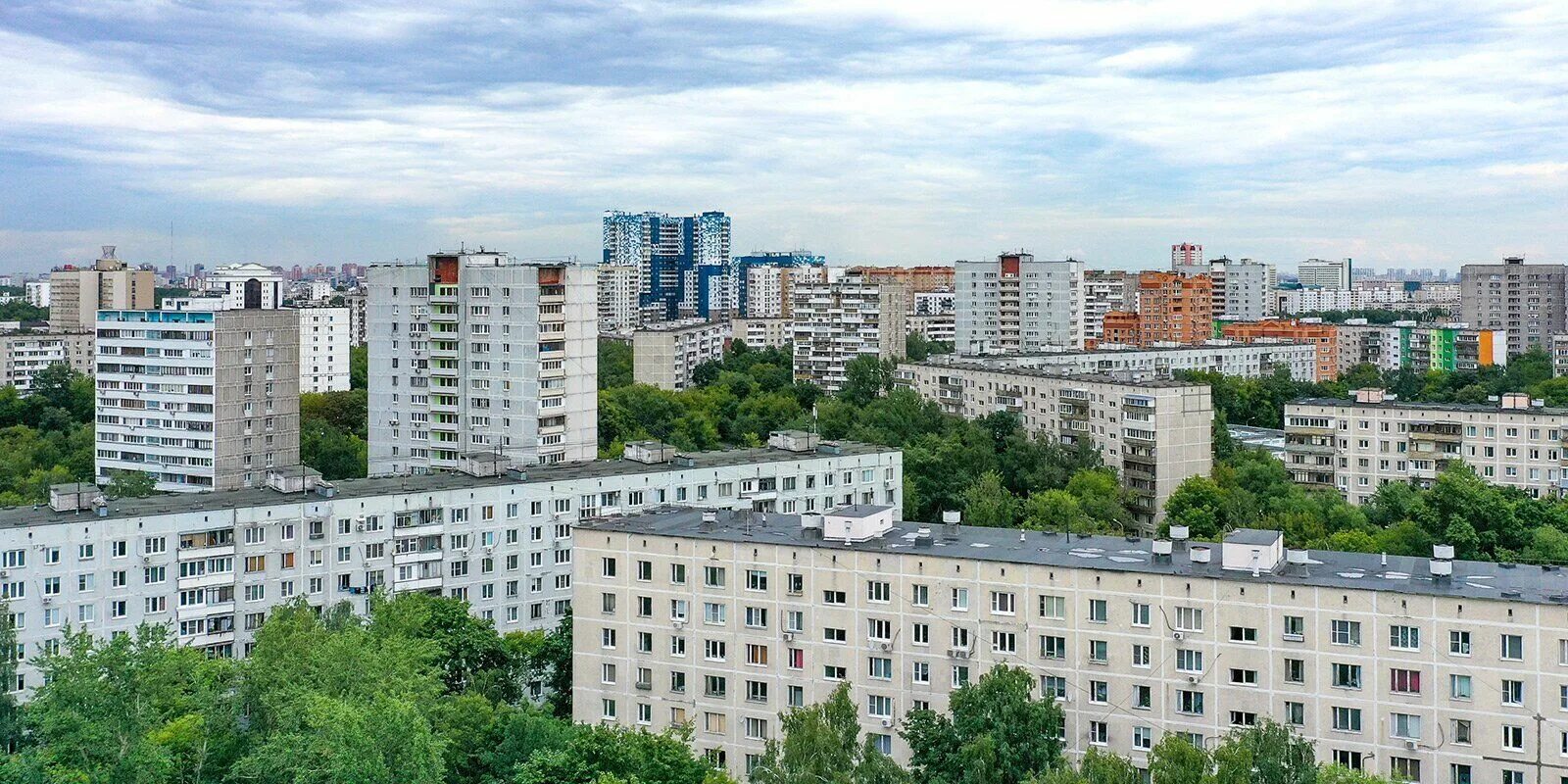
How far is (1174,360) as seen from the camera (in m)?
81.1

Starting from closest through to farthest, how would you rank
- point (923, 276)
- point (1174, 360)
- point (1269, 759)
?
point (1269, 759) < point (1174, 360) < point (923, 276)

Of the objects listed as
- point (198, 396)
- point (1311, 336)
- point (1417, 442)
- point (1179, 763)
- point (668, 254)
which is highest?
point (668, 254)

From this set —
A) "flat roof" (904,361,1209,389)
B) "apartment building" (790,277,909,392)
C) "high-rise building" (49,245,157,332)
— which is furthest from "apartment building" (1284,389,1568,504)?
"high-rise building" (49,245,157,332)

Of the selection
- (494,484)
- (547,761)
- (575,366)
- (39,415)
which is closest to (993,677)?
(547,761)

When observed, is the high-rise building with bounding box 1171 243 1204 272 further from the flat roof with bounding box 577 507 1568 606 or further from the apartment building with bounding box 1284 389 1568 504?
the flat roof with bounding box 577 507 1568 606

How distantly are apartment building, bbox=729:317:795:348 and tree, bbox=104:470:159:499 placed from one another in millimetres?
62042

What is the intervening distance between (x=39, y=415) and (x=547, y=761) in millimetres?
58415

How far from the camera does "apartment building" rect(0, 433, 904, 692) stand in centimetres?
2947

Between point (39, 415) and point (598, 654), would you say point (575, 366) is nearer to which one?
point (598, 654)

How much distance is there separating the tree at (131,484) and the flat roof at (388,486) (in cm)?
1408

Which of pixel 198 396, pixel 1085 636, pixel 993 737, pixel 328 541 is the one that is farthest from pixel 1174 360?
pixel 993 737

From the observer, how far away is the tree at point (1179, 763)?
1845 centimetres

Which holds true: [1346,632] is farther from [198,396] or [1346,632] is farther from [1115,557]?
[198,396]

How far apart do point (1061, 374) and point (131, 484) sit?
1261 inches
